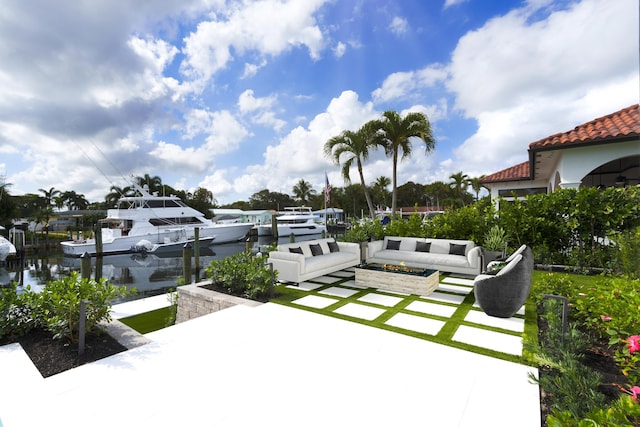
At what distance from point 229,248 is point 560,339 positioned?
17500 millimetres

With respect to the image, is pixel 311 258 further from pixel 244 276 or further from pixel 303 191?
pixel 303 191

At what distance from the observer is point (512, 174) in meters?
A: 10.8

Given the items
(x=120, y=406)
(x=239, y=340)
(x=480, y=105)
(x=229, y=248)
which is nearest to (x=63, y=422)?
(x=120, y=406)

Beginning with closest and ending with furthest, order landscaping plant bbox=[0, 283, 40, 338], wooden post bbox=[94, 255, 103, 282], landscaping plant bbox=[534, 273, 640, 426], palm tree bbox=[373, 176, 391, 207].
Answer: landscaping plant bbox=[534, 273, 640, 426] < landscaping plant bbox=[0, 283, 40, 338] < wooden post bbox=[94, 255, 103, 282] < palm tree bbox=[373, 176, 391, 207]

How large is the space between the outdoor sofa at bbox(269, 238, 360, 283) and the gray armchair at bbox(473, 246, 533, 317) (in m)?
2.66

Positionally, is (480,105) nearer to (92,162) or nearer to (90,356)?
(90,356)

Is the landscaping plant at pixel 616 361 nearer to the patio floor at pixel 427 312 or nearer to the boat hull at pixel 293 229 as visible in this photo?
the patio floor at pixel 427 312

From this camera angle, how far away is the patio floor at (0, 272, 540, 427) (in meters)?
1.80

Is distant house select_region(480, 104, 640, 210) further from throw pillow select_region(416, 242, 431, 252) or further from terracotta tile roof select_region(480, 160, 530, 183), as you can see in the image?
terracotta tile roof select_region(480, 160, 530, 183)

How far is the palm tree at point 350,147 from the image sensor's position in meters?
10.2

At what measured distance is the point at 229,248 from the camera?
59.4 ft

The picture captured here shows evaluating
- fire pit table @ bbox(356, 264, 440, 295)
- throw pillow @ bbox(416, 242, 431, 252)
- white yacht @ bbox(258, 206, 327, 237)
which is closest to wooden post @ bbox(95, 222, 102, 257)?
white yacht @ bbox(258, 206, 327, 237)

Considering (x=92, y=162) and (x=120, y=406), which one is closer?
(x=120, y=406)

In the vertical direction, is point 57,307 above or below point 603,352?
above
